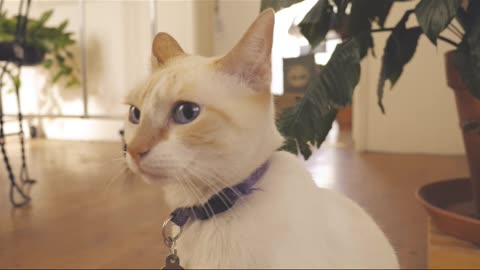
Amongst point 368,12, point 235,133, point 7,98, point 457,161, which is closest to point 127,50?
point 235,133

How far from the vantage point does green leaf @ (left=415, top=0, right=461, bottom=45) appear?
67cm

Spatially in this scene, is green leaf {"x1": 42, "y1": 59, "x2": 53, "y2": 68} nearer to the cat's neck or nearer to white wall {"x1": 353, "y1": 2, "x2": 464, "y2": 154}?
the cat's neck

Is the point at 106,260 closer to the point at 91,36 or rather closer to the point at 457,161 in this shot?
the point at 91,36

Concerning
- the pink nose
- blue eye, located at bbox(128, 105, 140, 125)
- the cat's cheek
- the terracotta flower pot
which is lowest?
the terracotta flower pot

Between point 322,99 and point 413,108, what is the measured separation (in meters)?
1.56

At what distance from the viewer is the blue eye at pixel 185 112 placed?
416mm

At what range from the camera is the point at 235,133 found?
430mm

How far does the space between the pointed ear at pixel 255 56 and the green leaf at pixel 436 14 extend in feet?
1.20

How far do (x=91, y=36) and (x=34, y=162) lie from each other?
1.68 metres

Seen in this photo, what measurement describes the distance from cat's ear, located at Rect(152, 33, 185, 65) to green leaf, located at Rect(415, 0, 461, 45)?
16.8 inches

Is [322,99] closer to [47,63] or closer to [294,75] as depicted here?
[294,75]

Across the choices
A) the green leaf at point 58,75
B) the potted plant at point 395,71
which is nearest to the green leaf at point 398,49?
the potted plant at point 395,71

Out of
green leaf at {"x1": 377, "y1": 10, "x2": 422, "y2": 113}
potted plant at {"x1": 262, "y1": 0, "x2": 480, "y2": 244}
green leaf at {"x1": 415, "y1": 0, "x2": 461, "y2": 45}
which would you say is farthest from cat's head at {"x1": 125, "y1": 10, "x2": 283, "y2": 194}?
green leaf at {"x1": 377, "y1": 10, "x2": 422, "y2": 113}

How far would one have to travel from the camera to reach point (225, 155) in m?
0.42
